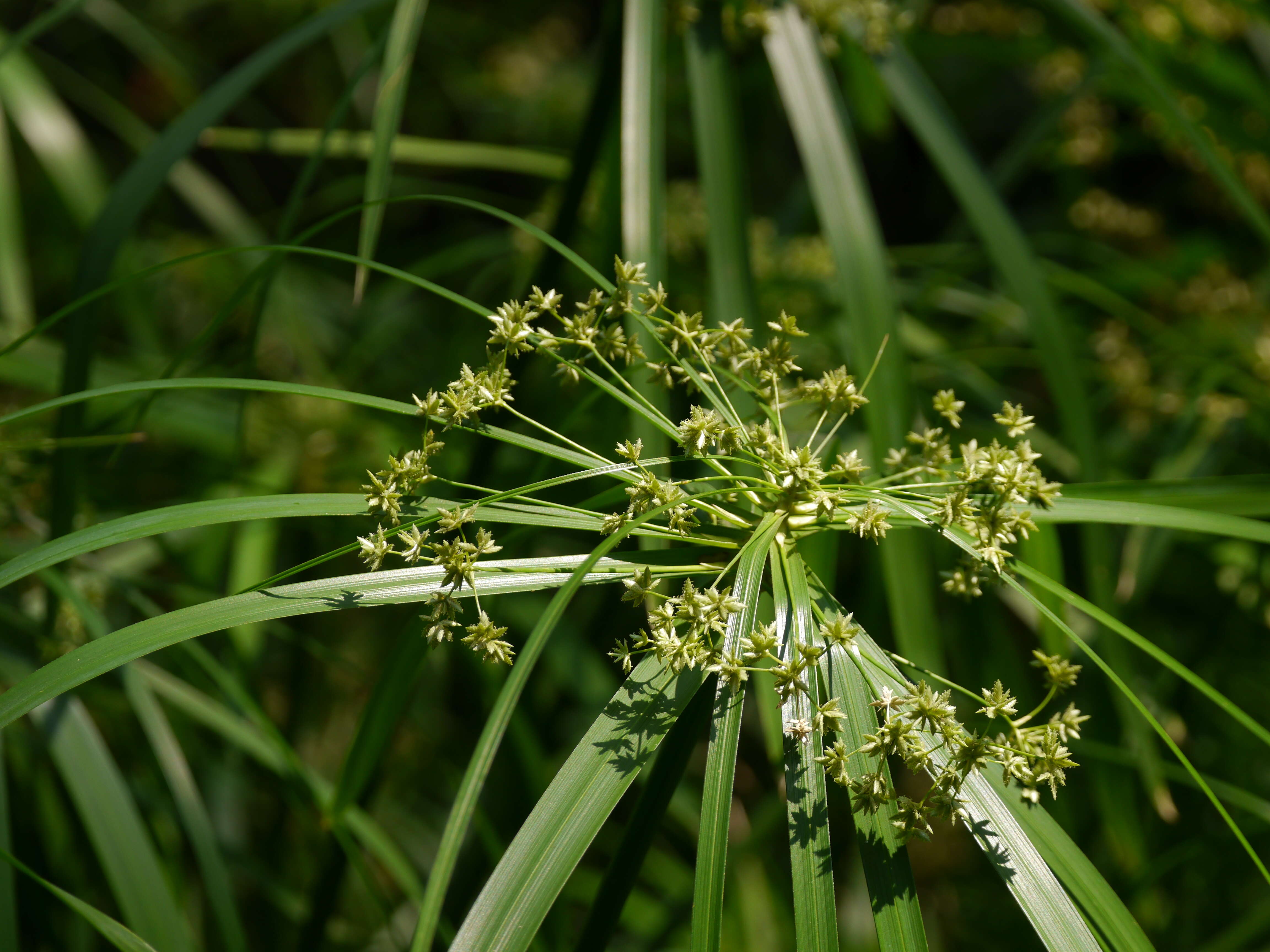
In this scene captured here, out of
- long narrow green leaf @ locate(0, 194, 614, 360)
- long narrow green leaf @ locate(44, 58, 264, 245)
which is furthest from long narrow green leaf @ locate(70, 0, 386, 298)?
long narrow green leaf @ locate(44, 58, 264, 245)

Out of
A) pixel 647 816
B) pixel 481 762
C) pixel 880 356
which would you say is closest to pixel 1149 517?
pixel 880 356

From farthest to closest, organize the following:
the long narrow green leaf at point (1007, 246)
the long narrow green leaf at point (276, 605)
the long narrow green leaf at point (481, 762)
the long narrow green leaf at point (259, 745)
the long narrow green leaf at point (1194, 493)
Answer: the long narrow green leaf at point (259, 745) < the long narrow green leaf at point (1007, 246) < the long narrow green leaf at point (1194, 493) < the long narrow green leaf at point (276, 605) < the long narrow green leaf at point (481, 762)

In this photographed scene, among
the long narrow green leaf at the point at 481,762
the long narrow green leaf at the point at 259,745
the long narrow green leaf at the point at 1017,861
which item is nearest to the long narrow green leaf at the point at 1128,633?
the long narrow green leaf at the point at 1017,861

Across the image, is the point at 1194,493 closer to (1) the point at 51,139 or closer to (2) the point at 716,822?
(2) the point at 716,822

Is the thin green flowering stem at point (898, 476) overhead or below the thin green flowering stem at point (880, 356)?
below

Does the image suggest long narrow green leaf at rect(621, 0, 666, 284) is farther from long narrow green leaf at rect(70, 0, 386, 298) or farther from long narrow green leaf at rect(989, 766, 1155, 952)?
long narrow green leaf at rect(989, 766, 1155, 952)

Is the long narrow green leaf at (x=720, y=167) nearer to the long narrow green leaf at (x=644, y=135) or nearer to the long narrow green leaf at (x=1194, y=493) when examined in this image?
the long narrow green leaf at (x=644, y=135)
